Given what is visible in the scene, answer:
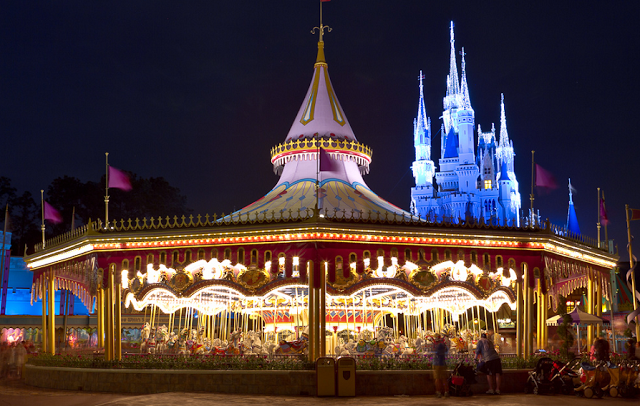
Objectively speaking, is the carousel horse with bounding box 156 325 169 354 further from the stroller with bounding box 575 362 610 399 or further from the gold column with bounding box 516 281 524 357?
the stroller with bounding box 575 362 610 399

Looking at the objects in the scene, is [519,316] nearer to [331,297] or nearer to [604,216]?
[331,297]

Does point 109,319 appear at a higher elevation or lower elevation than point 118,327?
higher

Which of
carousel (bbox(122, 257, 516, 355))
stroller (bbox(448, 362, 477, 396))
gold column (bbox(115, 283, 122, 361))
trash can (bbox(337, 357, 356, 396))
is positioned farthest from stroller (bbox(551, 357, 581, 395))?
gold column (bbox(115, 283, 122, 361))

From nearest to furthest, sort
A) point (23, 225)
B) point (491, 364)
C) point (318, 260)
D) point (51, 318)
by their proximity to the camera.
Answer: point (491, 364)
point (318, 260)
point (51, 318)
point (23, 225)

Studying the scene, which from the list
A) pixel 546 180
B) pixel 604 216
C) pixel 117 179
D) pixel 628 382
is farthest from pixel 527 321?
pixel 117 179

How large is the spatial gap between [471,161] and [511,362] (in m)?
99.0

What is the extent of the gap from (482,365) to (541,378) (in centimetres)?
152

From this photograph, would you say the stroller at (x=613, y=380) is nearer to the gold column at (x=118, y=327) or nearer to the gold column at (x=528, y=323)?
the gold column at (x=528, y=323)

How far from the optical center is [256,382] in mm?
17375

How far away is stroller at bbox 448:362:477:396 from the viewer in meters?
16.8

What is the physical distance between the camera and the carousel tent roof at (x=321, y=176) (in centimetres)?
2138

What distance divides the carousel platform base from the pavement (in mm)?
433

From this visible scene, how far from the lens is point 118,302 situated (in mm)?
19531

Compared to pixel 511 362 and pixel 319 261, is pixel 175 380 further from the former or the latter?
pixel 511 362
